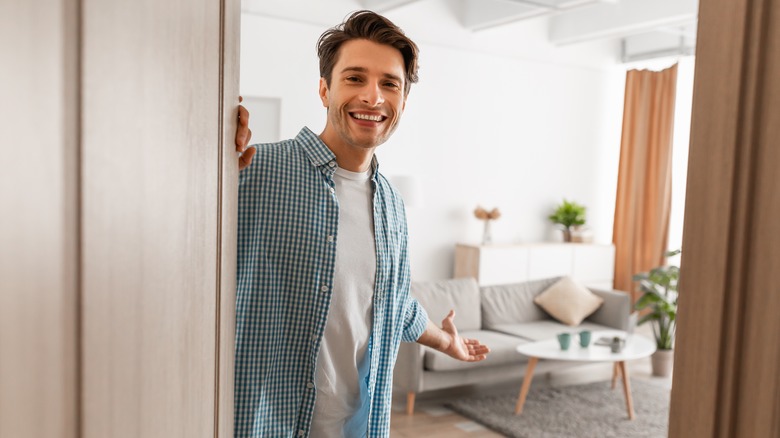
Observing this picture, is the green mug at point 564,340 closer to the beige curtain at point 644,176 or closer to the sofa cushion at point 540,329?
the sofa cushion at point 540,329

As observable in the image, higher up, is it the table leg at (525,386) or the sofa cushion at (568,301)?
the sofa cushion at (568,301)

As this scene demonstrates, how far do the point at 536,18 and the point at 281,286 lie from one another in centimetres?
591

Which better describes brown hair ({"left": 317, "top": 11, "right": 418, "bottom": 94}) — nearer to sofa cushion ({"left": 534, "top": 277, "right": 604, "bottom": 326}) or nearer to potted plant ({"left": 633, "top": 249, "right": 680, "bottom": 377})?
sofa cushion ({"left": 534, "top": 277, "right": 604, "bottom": 326})

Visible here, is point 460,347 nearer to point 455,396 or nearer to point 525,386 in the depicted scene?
point 525,386

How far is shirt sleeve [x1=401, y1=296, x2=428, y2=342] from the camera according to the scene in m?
1.83

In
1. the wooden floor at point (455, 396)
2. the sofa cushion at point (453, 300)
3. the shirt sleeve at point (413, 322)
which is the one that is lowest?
the wooden floor at point (455, 396)

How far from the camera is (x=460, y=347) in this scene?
189cm

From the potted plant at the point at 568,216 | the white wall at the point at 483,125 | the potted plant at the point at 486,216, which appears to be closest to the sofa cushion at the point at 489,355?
the white wall at the point at 483,125

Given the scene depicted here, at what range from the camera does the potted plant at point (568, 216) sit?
24.5ft

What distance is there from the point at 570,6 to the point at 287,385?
193 inches

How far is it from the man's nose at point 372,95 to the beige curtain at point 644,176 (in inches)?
260

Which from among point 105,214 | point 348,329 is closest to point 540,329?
point 348,329

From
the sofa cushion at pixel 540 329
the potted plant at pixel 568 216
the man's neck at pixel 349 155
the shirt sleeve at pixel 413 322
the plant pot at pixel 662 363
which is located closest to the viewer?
the man's neck at pixel 349 155

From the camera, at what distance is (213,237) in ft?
2.39
